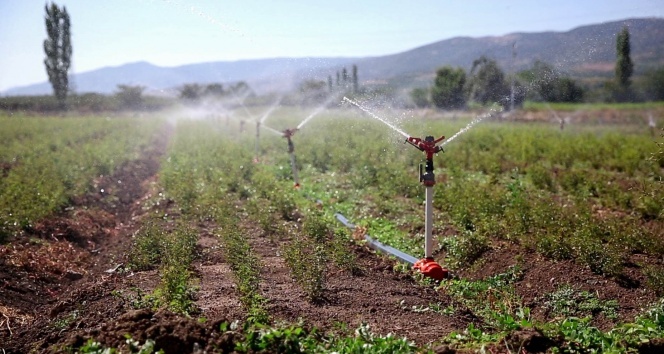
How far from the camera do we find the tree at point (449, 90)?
2427 cm

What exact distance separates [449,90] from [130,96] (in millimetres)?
31663

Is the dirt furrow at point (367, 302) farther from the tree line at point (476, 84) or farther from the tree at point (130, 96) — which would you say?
the tree at point (130, 96)

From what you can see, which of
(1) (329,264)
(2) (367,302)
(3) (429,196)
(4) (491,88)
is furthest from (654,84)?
(2) (367,302)

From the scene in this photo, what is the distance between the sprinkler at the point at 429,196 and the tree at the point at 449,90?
1779 centimetres

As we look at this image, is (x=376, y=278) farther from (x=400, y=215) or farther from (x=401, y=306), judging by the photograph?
(x=400, y=215)

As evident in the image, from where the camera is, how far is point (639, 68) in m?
22.5

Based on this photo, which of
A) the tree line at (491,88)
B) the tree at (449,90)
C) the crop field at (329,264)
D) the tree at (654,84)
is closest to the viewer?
the crop field at (329,264)

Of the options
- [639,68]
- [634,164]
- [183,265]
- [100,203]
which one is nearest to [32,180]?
[100,203]

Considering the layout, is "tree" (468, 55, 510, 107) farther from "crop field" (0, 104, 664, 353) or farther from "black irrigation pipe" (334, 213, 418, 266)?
"black irrigation pipe" (334, 213, 418, 266)

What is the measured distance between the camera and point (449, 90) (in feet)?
84.9

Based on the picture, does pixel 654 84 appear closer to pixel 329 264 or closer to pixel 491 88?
pixel 491 88

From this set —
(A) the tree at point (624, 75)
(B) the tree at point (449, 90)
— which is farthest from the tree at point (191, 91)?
(A) the tree at point (624, 75)

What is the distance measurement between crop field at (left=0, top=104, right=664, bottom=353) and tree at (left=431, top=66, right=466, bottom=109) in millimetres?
11168

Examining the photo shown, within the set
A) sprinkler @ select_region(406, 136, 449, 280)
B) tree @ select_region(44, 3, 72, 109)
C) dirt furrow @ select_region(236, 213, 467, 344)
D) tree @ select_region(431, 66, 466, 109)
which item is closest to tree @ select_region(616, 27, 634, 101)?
tree @ select_region(431, 66, 466, 109)
